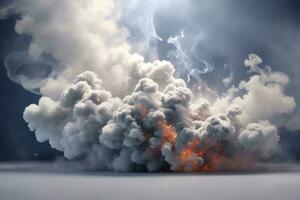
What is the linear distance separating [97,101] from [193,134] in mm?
11163

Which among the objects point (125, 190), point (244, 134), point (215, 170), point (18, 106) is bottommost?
point (125, 190)

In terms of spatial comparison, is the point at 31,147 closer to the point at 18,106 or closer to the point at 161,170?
the point at 18,106

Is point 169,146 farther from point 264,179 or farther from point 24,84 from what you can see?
point 24,84

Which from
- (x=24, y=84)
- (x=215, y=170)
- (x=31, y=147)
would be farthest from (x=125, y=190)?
(x=31, y=147)

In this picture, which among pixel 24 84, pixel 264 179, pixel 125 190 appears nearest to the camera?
pixel 125 190

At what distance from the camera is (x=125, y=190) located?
3244cm

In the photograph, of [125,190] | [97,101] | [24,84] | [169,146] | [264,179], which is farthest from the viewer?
[24,84]

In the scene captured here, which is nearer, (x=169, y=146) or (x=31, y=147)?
(x=169, y=146)

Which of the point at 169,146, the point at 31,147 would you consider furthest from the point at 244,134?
the point at 31,147

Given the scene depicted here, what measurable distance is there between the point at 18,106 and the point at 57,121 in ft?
46.0

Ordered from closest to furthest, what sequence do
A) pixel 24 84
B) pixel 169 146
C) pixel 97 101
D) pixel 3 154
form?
pixel 169 146 < pixel 97 101 < pixel 24 84 < pixel 3 154

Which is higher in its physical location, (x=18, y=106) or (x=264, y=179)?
(x=18, y=106)

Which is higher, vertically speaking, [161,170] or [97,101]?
[97,101]

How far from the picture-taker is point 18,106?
67.6 m
